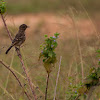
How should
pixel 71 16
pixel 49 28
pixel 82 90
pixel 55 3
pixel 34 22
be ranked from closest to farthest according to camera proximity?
pixel 82 90 < pixel 71 16 < pixel 49 28 < pixel 34 22 < pixel 55 3

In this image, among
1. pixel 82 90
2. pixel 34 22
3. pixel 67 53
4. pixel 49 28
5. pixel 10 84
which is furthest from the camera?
pixel 34 22

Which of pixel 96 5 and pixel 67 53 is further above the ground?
pixel 96 5

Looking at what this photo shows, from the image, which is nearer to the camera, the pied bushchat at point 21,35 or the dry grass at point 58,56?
the dry grass at point 58,56

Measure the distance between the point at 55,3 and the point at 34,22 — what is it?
322cm

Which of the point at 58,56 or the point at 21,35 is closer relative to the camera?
the point at 21,35

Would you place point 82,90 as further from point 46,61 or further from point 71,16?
point 71,16

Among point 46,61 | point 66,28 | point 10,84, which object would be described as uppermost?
point 66,28

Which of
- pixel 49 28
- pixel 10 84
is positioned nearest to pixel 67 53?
pixel 10 84

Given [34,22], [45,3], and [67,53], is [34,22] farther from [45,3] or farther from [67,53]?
[67,53]

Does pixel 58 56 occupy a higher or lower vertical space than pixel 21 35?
lower

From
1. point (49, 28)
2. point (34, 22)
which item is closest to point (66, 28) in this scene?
point (49, 28)

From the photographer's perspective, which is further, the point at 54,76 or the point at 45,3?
the point at 45,3

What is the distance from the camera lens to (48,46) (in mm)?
2791

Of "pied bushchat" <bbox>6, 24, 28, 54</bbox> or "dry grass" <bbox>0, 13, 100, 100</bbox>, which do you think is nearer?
"dry grass" <bbox>0, 13, 100, 100</bbox>
